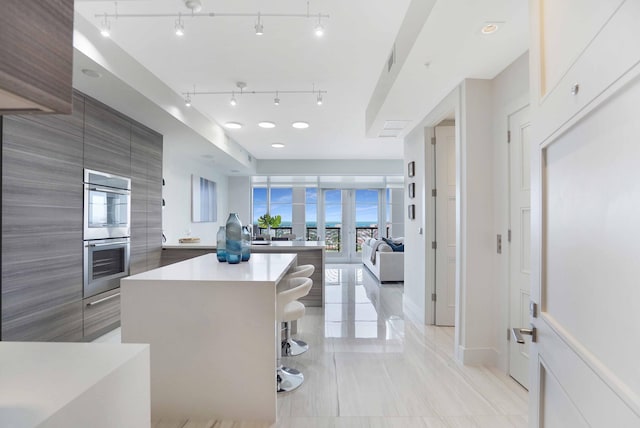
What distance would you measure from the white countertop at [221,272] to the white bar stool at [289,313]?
0.48 ft

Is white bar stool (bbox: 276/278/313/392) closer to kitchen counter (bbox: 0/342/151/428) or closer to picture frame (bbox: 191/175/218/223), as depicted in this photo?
kitchen counter (bbox: 0/342/151/428)

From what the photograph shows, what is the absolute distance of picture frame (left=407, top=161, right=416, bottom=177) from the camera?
444 centimetres

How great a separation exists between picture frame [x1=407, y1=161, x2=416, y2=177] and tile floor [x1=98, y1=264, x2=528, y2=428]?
1.90 metres

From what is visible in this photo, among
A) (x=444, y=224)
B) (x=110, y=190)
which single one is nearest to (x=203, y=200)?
(x=110, y=190)

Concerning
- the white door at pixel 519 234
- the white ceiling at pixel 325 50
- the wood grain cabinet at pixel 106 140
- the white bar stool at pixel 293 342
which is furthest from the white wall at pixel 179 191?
the white door at pixel 519 234

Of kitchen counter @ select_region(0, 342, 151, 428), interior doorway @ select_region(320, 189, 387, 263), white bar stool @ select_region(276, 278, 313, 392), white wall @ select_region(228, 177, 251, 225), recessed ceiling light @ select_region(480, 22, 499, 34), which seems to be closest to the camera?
kitchen counter @ select_region(0, 342, 151, 428)

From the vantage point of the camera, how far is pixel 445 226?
Result: 12.9 feet

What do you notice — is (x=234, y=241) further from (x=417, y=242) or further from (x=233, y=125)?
(x=233, y=125)

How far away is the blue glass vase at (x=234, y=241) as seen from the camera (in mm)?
2646

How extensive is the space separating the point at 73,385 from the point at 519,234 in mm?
2731

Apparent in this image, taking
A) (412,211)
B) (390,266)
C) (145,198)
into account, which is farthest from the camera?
(390,266)

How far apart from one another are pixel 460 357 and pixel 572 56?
8.97 feet

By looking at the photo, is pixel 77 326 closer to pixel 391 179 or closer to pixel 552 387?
pixel 552 387

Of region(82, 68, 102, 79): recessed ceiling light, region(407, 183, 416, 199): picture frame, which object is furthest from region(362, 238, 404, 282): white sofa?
region(82, 68, 102, 79): recessed ceiling light
